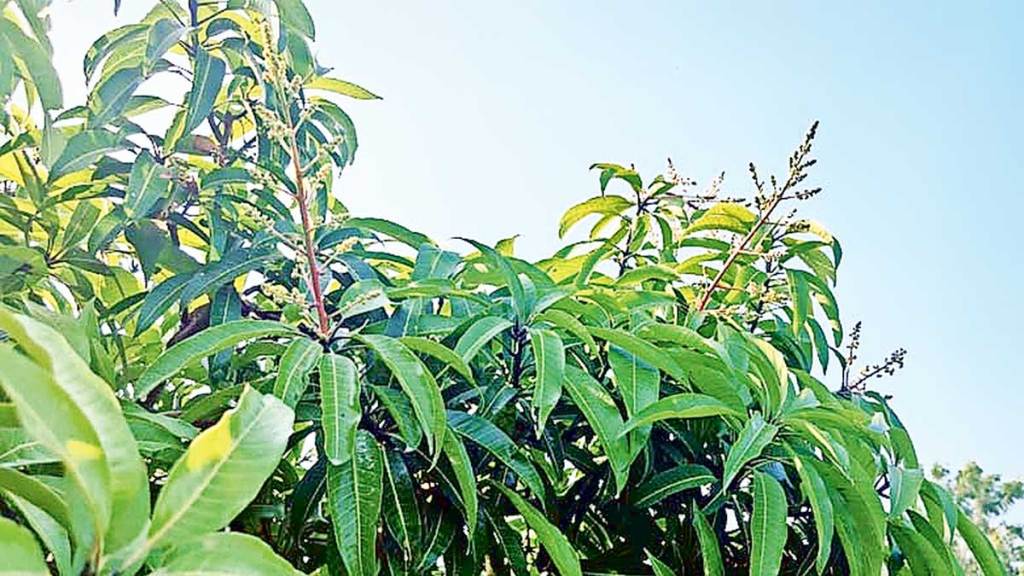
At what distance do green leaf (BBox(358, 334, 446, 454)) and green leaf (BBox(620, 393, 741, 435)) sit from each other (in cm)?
14

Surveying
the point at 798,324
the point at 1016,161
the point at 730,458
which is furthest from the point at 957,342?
the point at 730,458

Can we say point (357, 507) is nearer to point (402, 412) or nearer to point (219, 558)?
point (402, 412)

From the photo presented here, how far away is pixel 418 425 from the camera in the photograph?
64 centimetres

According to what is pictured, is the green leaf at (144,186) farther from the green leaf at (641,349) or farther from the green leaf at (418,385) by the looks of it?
the green leaf at (641,349)

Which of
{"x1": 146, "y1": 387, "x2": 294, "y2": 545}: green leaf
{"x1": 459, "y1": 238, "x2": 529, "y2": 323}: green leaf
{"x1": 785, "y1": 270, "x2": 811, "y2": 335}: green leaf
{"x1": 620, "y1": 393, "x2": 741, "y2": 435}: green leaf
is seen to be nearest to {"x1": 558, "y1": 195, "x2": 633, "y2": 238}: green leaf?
{"x1": 785, "y1": 270, "x2": 811, "y2": 335}: green leaf

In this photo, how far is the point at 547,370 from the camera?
654mm

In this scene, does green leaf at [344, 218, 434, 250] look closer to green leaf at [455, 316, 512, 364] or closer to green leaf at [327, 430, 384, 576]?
green leaf at [455, 316, 512, 364]

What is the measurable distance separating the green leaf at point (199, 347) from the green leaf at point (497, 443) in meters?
0.15

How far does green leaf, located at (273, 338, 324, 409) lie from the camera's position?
58 centimetres

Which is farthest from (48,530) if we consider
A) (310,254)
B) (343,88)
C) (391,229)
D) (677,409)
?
(343,88)

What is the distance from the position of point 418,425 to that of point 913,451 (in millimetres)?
533

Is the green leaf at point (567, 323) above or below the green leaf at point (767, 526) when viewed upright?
above

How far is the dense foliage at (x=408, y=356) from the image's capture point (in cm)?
63

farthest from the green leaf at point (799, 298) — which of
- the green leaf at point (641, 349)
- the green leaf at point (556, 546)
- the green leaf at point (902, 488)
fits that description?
the green leaf at point (556, 546)
